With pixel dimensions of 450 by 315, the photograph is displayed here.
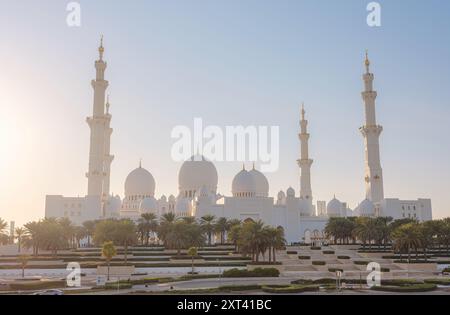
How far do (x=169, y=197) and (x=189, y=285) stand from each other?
6169 centimetres

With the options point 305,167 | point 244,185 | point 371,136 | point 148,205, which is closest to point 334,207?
point 305,167

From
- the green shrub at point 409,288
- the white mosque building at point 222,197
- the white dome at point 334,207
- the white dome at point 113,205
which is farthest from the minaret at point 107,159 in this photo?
the green shrub at point 409,288

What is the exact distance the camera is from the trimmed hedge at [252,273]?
35.9 meters

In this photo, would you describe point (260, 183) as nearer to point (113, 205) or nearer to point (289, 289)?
point (113, 205)

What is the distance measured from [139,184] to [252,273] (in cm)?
4916

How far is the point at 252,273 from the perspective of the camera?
36156 millimetres

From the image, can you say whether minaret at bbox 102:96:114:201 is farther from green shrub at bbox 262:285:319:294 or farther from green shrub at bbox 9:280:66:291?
green shrub at bbox 262:285:319:294

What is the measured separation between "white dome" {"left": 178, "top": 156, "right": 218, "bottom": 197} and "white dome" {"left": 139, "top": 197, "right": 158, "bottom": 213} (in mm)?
5488

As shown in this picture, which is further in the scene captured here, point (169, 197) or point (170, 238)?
point (169, 197)
